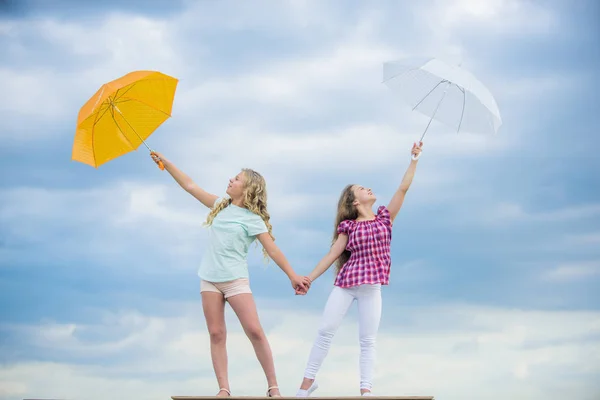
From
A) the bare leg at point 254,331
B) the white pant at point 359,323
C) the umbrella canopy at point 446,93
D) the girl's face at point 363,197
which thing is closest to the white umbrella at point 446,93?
the umbrella canopy at point 446,93

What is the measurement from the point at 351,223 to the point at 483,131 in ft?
5.99

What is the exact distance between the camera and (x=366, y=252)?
25.4ft

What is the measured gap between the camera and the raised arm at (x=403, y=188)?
8086 millimetres

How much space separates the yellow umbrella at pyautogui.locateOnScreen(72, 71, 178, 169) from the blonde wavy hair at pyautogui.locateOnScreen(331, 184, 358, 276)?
2.03m

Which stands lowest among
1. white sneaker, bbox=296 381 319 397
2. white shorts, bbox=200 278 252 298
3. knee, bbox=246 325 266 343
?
white sneaker, bbox=296 381 319 397

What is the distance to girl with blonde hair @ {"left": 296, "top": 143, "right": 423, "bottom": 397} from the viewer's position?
7582 mm

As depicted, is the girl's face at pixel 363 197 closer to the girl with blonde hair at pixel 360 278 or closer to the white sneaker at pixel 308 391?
the girl with blonde hair at pixel 360 278

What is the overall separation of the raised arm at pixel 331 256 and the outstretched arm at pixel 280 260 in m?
0.16

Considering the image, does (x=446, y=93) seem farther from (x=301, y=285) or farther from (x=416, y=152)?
(x=301, y=285)

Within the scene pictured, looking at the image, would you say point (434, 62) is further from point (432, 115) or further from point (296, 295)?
point (296, 295)

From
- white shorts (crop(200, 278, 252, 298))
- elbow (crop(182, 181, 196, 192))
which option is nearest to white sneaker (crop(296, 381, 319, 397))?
white shorts (crop(200, 278, 252, 298))

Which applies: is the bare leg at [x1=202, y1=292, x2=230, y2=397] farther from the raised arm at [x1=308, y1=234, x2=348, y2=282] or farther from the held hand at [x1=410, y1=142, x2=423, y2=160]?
the held hand at [x1=410, y1=142, x2=423, y2=160]

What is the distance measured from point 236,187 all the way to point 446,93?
2.62 metres

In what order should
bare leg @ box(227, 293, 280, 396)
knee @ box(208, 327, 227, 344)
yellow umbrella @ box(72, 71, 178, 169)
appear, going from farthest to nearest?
yellow umbrella @ box(72, 71, 178, 169), knee @ box(208, 327, 227, 344), bare leg @ box(227, 293, 280, 396)
